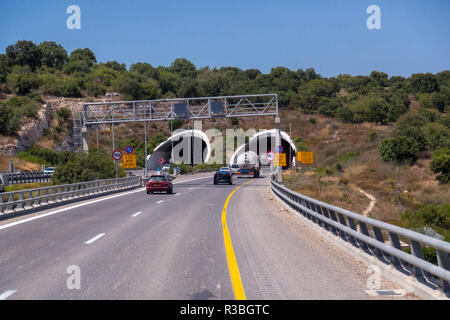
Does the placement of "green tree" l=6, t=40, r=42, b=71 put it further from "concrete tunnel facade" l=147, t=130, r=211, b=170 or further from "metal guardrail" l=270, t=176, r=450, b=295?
"metal guardrail" l=270, t=176, r=450, b=295

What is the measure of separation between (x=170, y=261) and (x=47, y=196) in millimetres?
16151

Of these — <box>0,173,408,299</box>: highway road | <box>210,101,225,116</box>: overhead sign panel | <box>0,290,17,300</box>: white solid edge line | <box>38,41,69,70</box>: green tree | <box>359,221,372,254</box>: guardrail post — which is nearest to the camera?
<box>0,290,17,300</box>: white solid edge line

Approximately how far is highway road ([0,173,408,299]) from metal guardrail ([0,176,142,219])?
2381 millimetres

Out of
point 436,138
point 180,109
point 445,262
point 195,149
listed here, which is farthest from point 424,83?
point 445,262

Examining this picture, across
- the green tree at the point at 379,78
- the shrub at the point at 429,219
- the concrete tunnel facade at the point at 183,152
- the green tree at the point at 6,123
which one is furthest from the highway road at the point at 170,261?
Answer: the green tree at the point at 379,78

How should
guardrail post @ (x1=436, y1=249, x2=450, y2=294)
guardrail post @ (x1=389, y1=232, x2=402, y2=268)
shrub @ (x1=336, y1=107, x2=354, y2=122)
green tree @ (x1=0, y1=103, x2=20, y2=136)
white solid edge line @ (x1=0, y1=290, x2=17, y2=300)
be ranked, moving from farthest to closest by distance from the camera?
shrub @ (x1=336, y1=107, x2=354, y2=122)
green tree @ (x1=0, y1=103, x2=20, y2=136)
guardrail post @ (x1=389, y1=232, x2=402, y2=268)
white solid edge line @ (x1=0, y1=290, x2=17, y2=300)
guardrail post @ (x1=436, y1=249, x2=450, y2=294)

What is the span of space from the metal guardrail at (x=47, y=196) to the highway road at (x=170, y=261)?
2381mm

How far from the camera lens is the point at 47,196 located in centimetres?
2406

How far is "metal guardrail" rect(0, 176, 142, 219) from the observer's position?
19.8 m

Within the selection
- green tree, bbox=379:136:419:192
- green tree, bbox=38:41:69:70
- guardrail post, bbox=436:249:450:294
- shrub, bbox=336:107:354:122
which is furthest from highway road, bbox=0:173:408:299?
green tree, bbox=38:41:69:70

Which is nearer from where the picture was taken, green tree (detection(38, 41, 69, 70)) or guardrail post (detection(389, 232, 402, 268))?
guardrail post (detection(389, 232, 402, 268))

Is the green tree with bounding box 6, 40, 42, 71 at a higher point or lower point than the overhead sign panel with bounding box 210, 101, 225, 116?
higher

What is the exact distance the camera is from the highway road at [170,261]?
7.39 m

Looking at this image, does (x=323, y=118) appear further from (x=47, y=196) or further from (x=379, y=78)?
(x=47, y=196)
